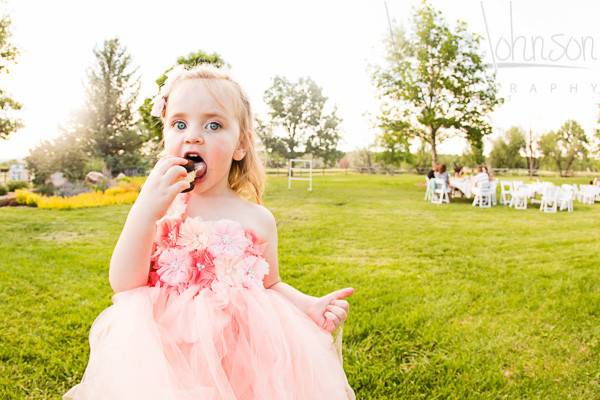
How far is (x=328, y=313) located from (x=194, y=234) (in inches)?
20.5

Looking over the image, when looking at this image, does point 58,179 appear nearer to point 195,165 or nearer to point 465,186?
point 465,186

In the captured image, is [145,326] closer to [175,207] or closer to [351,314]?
[175,207]

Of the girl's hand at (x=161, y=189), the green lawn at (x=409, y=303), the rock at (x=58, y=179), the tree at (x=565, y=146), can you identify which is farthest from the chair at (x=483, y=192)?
the tree at (x=565, y=146)

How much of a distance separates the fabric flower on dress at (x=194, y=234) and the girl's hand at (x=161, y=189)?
0.20 meters

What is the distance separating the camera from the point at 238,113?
5.53 feet

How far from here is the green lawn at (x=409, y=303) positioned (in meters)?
3.14

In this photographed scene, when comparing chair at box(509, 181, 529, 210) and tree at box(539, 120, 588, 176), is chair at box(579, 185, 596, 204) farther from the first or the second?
tree at box(539, 120, 588, 176)

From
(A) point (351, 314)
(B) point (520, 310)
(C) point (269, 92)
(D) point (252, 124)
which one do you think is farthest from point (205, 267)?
(C) point (269, 92)

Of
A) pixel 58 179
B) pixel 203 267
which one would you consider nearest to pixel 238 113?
pixel 203 267

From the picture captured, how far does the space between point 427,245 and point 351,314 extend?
13.1 ft

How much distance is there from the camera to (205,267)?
4.95 ft

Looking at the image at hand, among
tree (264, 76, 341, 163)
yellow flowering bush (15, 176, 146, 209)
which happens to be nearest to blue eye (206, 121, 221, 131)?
yellow flowering bush (15, 176, 146, 209)

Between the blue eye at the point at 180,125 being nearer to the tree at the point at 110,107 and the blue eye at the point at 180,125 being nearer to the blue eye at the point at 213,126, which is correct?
the blue eye at the point at 213,126

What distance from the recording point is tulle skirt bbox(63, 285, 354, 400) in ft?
3.95
